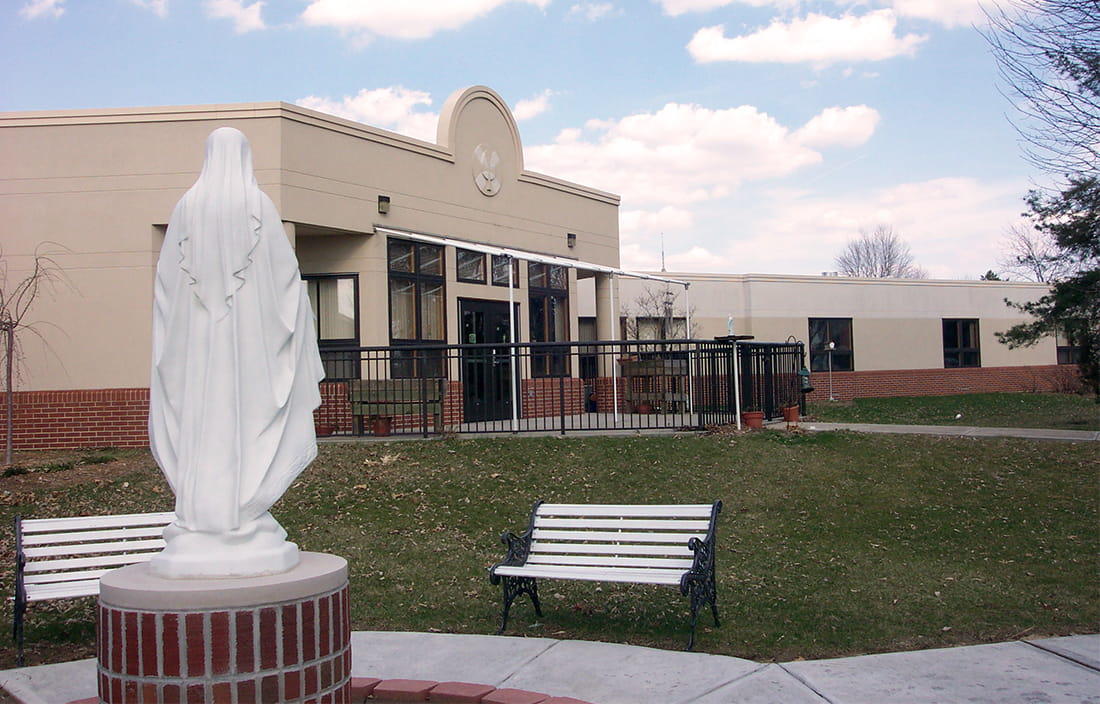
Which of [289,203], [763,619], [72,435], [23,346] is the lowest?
[763,619]

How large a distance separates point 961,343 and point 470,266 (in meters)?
23.5

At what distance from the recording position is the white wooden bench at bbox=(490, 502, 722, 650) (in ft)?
21.8

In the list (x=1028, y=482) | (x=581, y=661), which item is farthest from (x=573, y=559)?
(x=1028, y=482)

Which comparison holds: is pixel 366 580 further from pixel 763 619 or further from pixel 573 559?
pixel 763 619

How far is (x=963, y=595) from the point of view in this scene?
7.52m

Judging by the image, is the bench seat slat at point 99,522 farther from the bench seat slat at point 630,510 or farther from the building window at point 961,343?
the building window at point 961,343

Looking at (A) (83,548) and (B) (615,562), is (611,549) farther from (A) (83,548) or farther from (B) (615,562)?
(A) (83,548)

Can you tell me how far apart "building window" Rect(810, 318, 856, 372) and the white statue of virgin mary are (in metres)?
29.6

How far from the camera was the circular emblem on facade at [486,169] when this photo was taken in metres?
18.2

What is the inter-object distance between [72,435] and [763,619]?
11.3 m

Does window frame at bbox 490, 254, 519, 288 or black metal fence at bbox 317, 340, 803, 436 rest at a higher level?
window frame at bbox 490, 254, 519, 288

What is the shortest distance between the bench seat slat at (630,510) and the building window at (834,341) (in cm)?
2642

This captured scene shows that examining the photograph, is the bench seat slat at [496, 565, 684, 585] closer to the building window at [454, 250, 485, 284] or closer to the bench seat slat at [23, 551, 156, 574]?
the bench seat slat at [23, 551, 156, 574]

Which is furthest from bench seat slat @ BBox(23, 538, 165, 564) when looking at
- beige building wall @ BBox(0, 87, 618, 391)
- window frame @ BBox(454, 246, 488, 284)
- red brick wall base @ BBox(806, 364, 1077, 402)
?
red brick wall base @ BBox(806, 364, 1077, 402)
